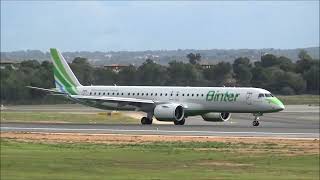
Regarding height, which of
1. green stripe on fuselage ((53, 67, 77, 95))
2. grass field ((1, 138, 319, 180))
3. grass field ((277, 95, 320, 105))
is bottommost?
grass field ((1, 138, 319, 180))

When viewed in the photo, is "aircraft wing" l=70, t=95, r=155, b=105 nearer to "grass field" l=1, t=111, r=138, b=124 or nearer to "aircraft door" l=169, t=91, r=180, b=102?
"aircraft door" l=169, t=91, r=180, b=102

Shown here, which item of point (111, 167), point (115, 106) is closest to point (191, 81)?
point (115, 106)

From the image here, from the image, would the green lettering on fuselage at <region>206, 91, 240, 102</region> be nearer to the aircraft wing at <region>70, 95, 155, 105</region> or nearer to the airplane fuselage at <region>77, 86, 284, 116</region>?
the airplane fuselage at <region>77, 86, 284, 116</region>

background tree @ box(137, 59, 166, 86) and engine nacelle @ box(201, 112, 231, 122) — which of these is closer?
engine nacelle @ box(201, 112, 231, 122)

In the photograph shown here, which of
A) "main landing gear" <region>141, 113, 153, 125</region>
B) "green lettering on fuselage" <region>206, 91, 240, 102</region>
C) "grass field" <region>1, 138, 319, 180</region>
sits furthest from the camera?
"main landing gear" <region>141, 113, 153, 125</region>

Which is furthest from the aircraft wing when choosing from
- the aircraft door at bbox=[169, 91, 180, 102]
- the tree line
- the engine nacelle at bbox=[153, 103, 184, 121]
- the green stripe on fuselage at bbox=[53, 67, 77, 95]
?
the tree line

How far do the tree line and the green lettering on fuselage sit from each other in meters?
64.1

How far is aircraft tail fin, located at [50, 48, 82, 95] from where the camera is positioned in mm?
71000

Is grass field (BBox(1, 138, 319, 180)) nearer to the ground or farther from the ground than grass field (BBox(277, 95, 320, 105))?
nearer to the ground

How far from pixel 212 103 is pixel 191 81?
77.0m

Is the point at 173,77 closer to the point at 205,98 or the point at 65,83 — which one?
the point at 65,83

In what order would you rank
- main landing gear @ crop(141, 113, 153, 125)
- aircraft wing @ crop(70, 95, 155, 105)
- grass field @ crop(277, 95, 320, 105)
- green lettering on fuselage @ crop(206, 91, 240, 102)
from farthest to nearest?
grass field @ crop(277, 95, 320, 105) < aircraft wing @ crop(70, 95, 155, 105) < main landing gear @ crop(141, 113, 153, 125) < green lettering on fuselage @ crop(206, 91, 240, 102)

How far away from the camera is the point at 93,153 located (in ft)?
112

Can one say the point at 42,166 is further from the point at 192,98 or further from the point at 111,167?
the point at 192,98
